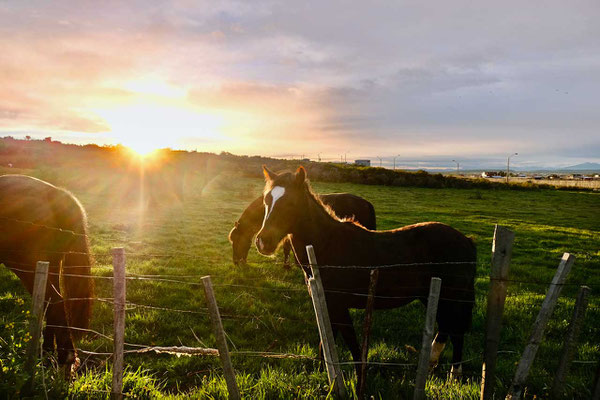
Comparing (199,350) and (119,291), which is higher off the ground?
(119,291)

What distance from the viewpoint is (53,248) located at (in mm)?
4852

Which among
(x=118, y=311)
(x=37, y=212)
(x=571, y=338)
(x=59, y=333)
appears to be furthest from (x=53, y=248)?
(x=571, y=338)

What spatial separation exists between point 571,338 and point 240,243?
8188 mm

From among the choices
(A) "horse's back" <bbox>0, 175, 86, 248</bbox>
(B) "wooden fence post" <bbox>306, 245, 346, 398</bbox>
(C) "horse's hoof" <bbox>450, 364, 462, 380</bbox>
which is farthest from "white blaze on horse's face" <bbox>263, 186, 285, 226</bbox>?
(C) "horse's hoof" <bbox>450, 364, 462, 380</bbox>

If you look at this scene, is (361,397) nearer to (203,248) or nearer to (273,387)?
(273,387)

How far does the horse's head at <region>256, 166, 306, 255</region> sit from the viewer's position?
14.2ft

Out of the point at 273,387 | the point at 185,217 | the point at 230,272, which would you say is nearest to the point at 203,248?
the point at 230,272

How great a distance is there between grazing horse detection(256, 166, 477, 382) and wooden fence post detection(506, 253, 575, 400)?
4.19 feet

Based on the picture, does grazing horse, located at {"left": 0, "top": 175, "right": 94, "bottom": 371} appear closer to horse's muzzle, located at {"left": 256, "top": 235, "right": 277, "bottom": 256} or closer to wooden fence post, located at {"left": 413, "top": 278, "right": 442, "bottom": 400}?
horse's muzzle, located at {"left": 256, "top": 235, "right": 277, "bottom": 256}

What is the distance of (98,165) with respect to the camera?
1549 inches

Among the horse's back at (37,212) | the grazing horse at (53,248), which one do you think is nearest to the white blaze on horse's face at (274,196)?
the grazing horse at (53,248)

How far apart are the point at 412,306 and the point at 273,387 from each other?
181 inches

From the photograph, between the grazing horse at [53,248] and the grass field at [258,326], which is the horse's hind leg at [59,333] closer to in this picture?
the grazing horse at [53,248]

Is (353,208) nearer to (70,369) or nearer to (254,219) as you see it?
(254,219)
